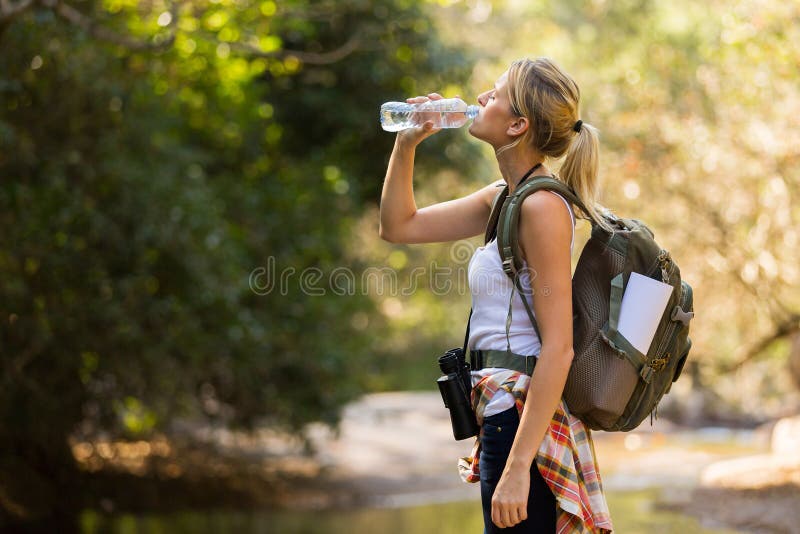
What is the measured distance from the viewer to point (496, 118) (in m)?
2.18

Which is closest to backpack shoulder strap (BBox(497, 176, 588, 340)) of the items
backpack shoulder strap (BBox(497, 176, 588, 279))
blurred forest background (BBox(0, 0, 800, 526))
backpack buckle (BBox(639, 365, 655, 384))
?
backpack shoulder strap (BBox(497, 176, 588, 279))

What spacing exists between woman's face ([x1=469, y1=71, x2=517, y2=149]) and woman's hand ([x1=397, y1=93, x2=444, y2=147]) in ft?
0.44

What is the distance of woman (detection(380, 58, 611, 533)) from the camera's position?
201 centimetres

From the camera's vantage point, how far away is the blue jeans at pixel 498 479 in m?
2.06

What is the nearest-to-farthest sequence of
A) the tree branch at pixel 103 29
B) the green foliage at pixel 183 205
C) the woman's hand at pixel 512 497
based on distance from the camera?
the woman's hand at pixel 512 497, the tree branch at pixel 103 29, the green foliage at pixel 183 205

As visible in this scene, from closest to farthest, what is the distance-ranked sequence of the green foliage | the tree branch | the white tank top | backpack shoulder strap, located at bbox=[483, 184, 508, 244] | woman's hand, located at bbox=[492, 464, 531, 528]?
woman's hand, located at bbox=[492, 464, 531, 528]
the white tank top
backpack shoulder strap, located at bbox=[483, 184, 508, 244]
the tree branch
the green foliage

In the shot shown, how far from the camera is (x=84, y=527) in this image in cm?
785

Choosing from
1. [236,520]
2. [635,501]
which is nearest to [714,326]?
[635,501]

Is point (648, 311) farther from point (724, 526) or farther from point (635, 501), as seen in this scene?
point (635, 501)

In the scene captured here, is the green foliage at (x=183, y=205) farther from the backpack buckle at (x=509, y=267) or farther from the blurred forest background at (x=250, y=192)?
the backpack buckle at (x=509, y=267)

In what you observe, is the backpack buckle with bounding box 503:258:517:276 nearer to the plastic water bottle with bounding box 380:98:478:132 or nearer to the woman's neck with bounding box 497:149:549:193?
the woman's neck with bounding box 497:149:549:193

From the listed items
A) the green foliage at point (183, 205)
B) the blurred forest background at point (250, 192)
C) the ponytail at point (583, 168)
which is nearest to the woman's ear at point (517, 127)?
the ponytail at point (583, 168)

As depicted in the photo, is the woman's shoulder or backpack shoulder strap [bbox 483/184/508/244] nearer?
the woman's shoulder

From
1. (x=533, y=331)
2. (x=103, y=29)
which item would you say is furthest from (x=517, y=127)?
(x=103, y=29)
